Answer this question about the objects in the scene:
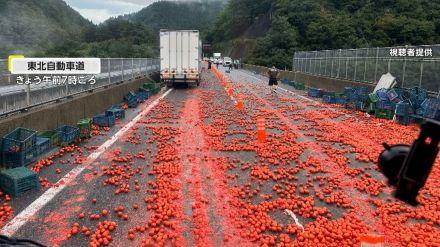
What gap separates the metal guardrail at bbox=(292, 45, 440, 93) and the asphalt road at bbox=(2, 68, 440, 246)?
655cm

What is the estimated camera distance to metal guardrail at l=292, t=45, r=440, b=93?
60.4ft

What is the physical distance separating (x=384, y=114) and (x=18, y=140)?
565 inches

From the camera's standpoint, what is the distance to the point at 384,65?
76.1 ft

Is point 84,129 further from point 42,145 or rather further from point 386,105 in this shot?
point 386,105

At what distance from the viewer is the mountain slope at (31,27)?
117 meters

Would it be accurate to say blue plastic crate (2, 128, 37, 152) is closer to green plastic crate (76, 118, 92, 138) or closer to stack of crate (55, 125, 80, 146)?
stack of crate (55, 125, 80, 146)

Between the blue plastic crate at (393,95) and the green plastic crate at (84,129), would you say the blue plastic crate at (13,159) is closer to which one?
the green plastic crate at (84,129)

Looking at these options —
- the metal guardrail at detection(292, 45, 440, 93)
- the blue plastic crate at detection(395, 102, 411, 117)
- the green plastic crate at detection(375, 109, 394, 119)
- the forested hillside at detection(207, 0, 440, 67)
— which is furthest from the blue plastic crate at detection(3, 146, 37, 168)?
the forested hillside at detection(207, 0, 440, 67)

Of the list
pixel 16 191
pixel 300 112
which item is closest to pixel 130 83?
pixel 300 112

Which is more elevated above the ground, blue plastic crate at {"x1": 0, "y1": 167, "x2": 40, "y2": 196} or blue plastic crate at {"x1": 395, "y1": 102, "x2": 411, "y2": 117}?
blue plastic crate at {"x1": 395, "y1": 102, "x2": 411, "y2": 117}

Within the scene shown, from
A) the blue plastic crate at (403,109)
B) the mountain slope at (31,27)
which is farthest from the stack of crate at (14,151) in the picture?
the mountain slope at (31,27)

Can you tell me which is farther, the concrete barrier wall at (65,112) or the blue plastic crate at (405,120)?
the blue plastic crate at (405,120)

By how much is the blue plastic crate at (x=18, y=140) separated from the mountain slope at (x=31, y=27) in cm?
10991

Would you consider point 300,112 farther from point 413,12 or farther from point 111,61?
point 413,12
